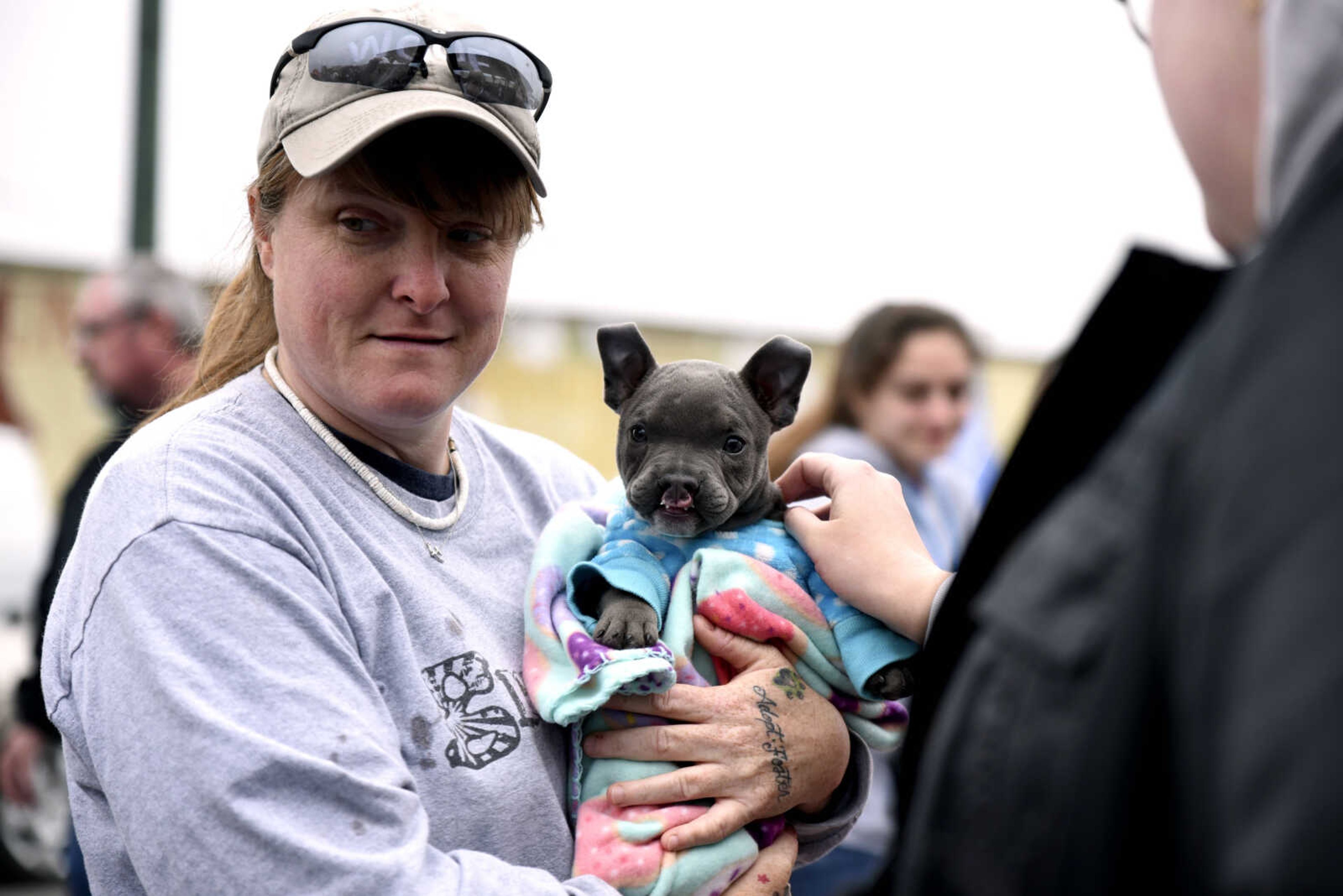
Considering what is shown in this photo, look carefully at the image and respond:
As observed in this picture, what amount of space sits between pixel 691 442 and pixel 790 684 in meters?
0.50

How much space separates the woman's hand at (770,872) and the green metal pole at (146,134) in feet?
18.4

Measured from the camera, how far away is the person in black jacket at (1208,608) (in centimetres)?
70

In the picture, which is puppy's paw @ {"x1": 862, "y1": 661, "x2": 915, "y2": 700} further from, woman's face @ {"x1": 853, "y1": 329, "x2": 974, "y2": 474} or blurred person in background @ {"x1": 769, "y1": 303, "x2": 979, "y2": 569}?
woman's face @ {"x1": 853, "y1": 329, "x2": 974, "y2": 474}

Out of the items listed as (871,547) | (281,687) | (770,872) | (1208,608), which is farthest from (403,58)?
(1208,608)

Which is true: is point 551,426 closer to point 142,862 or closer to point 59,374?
point 59,374

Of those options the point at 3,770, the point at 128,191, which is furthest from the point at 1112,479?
the point at 128,191

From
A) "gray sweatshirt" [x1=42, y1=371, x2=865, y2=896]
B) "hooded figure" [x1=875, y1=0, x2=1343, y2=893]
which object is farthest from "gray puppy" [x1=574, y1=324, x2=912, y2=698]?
"hooded figure" [x1=875, y1=0, x2=1343, y2=893]

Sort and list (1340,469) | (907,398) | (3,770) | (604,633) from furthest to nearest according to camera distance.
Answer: (907,398)
(3,770)
(604,633)
(1340,469)

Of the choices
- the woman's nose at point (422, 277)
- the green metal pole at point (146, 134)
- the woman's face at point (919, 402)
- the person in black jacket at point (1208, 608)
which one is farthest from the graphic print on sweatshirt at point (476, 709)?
the green metal pole at point (146, 134)

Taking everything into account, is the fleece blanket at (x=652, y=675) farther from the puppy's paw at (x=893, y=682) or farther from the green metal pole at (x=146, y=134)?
the green metal pole at (x=146, y=134)

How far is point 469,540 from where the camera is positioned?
2.17m

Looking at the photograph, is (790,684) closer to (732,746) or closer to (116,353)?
(732,746)

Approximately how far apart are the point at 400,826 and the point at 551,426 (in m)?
10.0

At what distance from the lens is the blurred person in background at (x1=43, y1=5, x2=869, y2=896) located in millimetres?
1531
